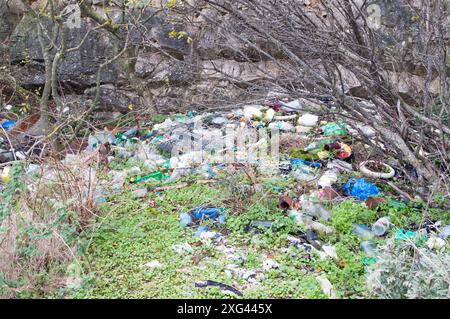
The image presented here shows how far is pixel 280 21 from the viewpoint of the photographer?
3.62 m

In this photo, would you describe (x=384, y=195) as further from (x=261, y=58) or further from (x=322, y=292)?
(x=261, y=58)

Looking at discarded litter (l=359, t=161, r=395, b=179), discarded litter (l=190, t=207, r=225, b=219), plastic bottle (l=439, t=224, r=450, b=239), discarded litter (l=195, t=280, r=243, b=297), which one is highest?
plastic bottle (l=439, t=224, r=450, b=239)

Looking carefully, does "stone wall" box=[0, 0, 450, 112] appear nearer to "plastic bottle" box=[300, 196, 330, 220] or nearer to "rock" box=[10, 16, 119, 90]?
"rock" box=[10, 16, 119, 90]

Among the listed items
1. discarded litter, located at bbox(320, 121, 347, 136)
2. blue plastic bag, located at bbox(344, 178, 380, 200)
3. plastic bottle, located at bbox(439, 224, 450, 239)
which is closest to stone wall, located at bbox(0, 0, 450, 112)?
discarded litter, located at bbox(320, 121, 347, 136)

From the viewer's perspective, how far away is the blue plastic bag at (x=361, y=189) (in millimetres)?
3559

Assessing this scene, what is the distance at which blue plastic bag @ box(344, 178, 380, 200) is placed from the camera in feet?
11.7

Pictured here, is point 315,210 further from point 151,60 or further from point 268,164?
point 151,60

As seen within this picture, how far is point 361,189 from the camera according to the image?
3598 mm

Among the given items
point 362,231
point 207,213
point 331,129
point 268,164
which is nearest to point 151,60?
point 331,129

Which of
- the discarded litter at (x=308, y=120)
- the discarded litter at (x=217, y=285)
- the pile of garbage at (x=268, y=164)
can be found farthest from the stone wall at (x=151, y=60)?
the discarded litter at (x=217, y=285)

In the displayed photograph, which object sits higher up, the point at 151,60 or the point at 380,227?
the point at 151,60

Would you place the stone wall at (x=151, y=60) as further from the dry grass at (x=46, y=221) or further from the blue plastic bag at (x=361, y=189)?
the dry grass at (x=46, y=221)

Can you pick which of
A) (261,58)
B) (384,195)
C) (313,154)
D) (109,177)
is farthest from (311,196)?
(261,58)
